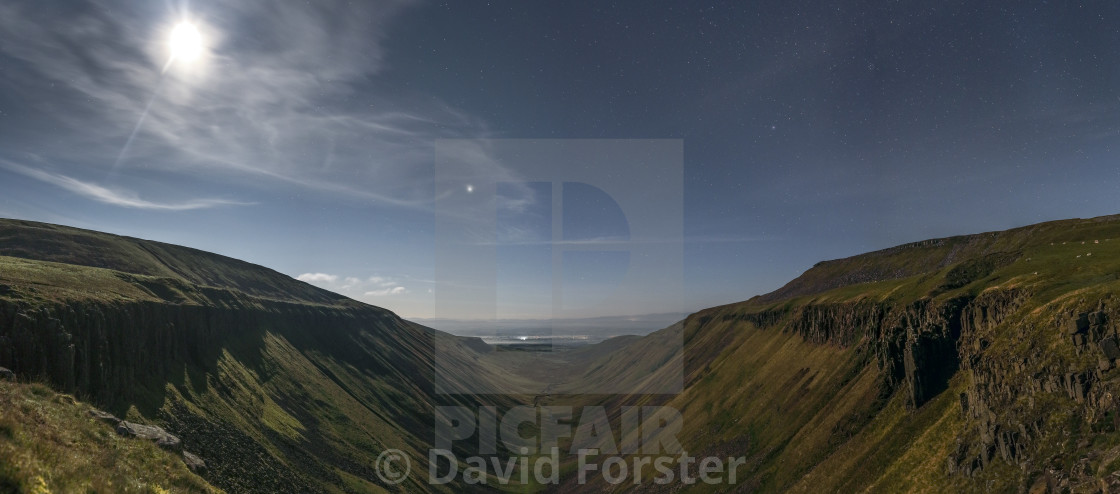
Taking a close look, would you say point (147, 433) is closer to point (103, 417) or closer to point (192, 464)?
point (103, 417)

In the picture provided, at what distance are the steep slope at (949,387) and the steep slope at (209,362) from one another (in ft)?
212

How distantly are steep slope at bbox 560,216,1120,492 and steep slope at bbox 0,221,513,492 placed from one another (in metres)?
64.6

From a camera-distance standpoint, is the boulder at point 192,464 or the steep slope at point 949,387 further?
the steep slope at point 949,387

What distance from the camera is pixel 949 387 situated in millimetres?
66812

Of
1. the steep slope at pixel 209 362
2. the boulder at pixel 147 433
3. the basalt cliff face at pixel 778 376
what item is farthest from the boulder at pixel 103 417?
the steep slope at pixel 209 362

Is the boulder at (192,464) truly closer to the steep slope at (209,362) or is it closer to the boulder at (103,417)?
Result: the boulder at (103,417)

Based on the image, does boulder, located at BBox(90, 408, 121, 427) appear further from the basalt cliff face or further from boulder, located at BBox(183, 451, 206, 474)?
the basalt cliff face

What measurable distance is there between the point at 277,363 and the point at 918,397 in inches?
4987

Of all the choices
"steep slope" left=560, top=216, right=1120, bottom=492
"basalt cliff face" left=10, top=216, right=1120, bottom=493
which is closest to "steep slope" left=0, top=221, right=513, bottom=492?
"basalt cliff face" left=10, top=216, right=1120, bottom=493

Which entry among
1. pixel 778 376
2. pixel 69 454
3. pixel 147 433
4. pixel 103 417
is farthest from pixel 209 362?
pixel 778 376

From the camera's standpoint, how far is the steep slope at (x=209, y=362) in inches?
1714

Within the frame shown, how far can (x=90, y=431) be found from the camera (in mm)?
24766

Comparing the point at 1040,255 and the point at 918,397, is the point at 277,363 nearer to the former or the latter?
the point at 918,397

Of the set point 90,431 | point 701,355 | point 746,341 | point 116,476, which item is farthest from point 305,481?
point 701,355
